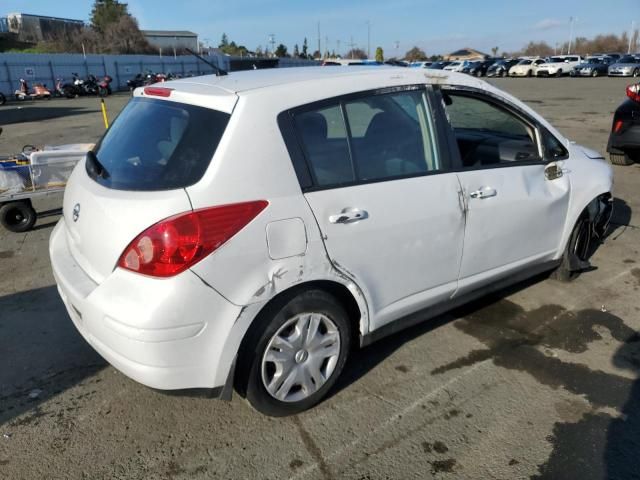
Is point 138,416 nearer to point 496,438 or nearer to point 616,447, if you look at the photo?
point 496,438

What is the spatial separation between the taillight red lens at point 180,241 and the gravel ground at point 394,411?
2.06 ft

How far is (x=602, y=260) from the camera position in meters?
4.74

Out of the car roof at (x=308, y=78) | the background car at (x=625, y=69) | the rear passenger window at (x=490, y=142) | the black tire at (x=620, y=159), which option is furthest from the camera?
the background car at (x=625, y=69)

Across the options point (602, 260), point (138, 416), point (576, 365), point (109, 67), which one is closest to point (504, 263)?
point (576, 365)

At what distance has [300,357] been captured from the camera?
2.59 metres

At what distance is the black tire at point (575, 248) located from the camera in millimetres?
4008

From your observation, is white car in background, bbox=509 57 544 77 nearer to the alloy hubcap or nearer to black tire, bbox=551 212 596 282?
black tire, bbox=551 212 596 282

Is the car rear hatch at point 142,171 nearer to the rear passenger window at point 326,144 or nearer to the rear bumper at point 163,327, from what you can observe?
the rear bumper at point 163,327

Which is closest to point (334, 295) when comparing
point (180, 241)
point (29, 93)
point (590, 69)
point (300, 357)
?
point (300, 357)

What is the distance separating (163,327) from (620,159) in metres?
8.68

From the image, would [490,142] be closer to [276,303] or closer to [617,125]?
[276,303]

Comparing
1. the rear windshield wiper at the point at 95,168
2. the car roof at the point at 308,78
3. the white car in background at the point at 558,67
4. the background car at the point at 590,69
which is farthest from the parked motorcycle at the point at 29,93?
the background car at the point at 590,69

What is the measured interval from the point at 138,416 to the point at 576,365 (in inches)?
102

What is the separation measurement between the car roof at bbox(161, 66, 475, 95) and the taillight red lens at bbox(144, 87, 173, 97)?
0.06 meters
